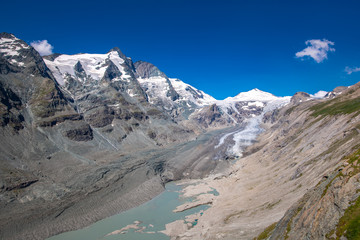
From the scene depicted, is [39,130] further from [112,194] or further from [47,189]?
[112,194]

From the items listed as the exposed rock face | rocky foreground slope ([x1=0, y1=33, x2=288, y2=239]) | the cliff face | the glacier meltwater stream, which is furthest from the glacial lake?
the cliff face

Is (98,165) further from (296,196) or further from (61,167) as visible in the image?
(296,196)

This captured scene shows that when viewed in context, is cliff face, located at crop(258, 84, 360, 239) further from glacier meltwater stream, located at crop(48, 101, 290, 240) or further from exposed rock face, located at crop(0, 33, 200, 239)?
exposed rock face, located at crop(0, 33, 200, 239)

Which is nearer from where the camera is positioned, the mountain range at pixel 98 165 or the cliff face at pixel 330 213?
the cliff face at pixel 330 213

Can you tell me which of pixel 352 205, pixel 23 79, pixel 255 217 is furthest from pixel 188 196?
pixel 23 79

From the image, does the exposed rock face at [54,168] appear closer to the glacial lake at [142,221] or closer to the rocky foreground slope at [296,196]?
the glacial lake at [142,221]

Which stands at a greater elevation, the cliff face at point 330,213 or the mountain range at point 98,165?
the mountain range at point 98,165

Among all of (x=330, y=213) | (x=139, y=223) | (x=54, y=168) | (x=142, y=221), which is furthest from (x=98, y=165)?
(x=330, y=213)

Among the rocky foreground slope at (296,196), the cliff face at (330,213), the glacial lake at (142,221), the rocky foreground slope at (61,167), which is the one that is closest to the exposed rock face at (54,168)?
the rocky foreground slope at (61,167)
